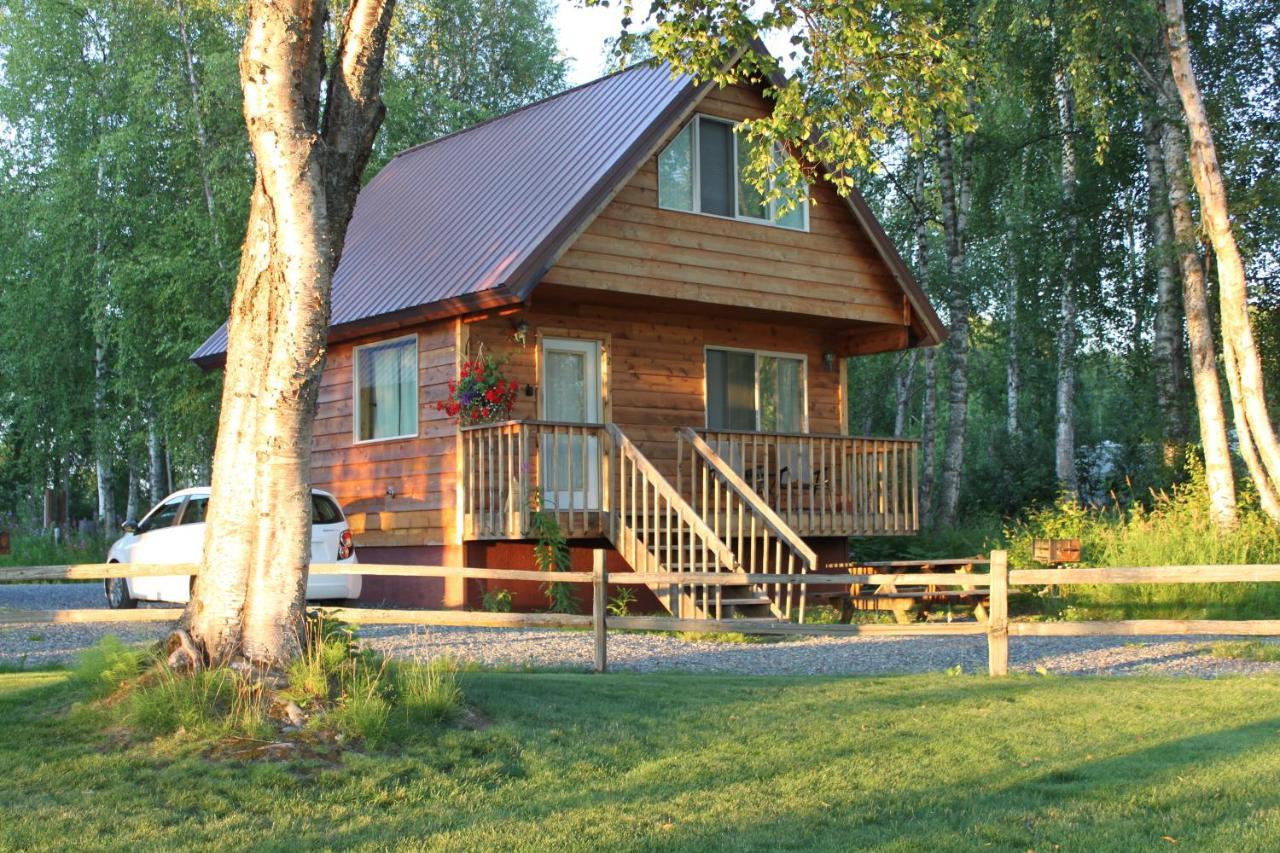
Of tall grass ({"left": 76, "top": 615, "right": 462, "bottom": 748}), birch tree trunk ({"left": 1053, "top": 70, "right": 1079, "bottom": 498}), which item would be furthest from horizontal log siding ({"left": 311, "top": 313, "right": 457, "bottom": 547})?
birch tree trunk ({"left": 1053, "top": 70, "right": 1079, "bottom": 498})

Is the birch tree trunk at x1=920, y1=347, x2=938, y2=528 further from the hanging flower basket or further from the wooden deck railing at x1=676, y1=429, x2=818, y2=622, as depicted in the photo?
the hanging flower basket

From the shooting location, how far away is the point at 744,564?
19516 mm

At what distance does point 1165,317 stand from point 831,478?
7.62 m

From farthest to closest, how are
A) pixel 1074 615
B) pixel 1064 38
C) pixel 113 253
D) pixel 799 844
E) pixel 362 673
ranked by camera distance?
pixel 113 253, pixel 1064 38, pixel 1074 615, pixel 362 673, pixel 799 844

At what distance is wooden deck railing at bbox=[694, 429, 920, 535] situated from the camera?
19844mm

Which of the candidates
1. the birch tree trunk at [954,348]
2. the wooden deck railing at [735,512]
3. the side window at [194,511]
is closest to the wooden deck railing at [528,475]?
the wooden deck railing at [735,512]

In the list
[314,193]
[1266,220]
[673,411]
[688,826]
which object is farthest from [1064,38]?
[688,826]

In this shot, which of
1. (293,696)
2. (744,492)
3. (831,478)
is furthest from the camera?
(831,478)

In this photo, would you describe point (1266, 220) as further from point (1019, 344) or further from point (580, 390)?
point (1019, 344)

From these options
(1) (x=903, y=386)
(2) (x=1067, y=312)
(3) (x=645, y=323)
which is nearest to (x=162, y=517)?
(3) (x=645, y=323)

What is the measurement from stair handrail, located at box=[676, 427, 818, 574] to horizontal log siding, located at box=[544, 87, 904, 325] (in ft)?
6.29

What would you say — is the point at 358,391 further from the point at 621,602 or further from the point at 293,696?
the point at 293,696

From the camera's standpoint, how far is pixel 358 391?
20.2m

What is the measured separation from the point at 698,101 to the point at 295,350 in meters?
11.6
